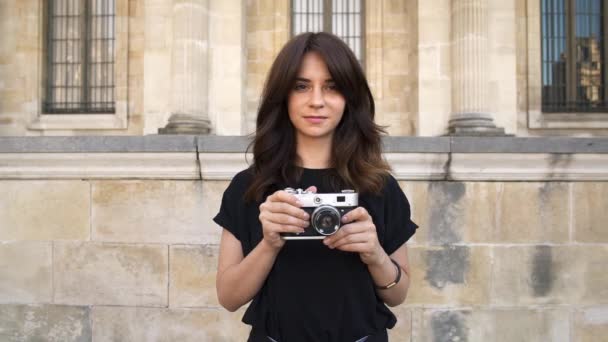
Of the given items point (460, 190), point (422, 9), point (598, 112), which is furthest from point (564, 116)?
point (460, 190)

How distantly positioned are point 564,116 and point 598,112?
673mm

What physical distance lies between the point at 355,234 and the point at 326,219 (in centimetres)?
13

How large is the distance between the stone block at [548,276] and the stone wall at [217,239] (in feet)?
0.04

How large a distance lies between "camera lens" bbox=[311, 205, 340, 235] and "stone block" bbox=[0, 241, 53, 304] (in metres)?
4.41

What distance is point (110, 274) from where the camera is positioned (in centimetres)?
516

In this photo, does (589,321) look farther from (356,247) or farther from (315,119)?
(315,119)

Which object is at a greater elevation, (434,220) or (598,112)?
(598,112)

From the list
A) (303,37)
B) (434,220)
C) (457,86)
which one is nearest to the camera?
(303,37)

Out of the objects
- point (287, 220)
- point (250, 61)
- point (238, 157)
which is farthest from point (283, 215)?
point (250, 61)

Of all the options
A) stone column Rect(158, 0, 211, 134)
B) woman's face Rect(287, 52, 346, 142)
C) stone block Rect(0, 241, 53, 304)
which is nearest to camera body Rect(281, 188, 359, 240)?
woman's face Rect(287, 52, 346, 142)

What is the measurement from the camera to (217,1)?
8570mm

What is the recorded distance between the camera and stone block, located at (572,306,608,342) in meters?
5.12

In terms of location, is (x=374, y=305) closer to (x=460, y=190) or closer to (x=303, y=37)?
(x=303, y=37)

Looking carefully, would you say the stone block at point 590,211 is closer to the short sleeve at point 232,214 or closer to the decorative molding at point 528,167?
the decorative molding at point 528,167
